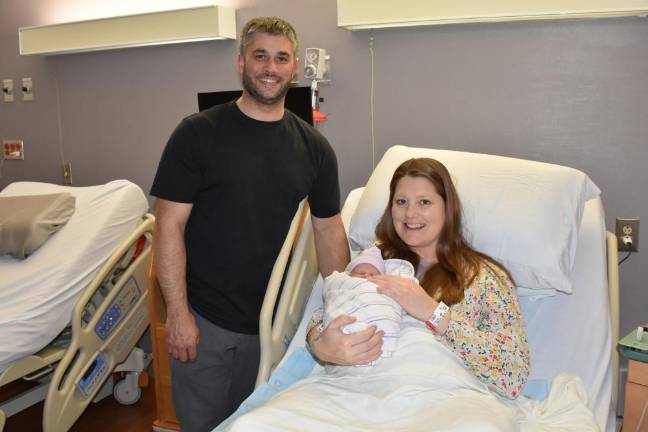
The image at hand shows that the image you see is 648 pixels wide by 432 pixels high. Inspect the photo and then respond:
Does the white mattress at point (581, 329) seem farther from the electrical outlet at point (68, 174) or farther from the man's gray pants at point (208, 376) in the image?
the electrical outlet at point (68, 174)

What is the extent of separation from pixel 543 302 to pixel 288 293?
0.79m

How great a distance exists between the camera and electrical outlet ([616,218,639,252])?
7.90 feet

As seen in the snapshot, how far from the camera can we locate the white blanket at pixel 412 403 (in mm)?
1305

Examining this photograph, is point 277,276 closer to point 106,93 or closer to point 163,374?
point 163,374

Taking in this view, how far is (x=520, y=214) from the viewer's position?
1896mm

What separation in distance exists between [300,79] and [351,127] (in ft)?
1.16

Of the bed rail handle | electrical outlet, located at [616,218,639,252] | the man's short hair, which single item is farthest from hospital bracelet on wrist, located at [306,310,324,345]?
electrical outlet, located at [616,218,639,252]

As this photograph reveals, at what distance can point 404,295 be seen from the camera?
1.56m

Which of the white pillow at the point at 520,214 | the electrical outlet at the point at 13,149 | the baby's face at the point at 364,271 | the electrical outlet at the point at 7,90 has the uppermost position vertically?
the electrical outlet at the point at 7,90

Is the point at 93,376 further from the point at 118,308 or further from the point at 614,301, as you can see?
the point at 614,301

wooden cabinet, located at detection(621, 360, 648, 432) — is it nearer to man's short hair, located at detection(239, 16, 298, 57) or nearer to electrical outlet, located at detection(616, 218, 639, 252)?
electrical outlet, located at detection(616, 218, 639, 252)

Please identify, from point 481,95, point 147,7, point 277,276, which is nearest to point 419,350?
point 277,276

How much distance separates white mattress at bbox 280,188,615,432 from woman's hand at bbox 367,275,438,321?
410 mm

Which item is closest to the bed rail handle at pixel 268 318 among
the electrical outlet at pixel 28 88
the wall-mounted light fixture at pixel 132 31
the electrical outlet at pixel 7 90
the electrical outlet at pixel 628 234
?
the electrical outlet at pixel 628 234
